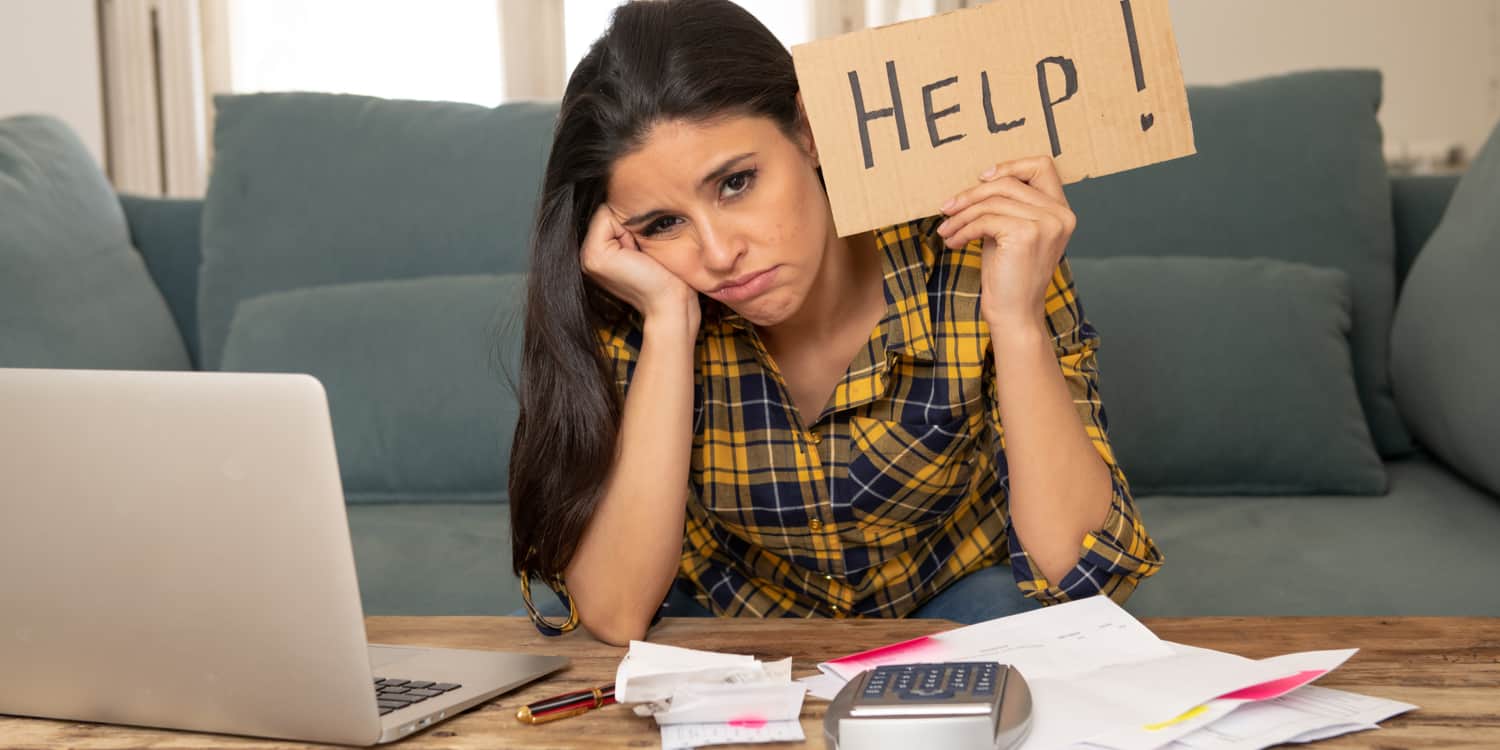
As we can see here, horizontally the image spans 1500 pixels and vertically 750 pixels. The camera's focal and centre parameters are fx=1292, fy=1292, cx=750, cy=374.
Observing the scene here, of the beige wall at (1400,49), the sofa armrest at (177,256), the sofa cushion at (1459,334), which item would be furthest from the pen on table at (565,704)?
the beige wall at (1400,49)

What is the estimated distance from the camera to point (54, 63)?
10.9 feet

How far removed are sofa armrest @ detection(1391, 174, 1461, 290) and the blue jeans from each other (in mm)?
1098

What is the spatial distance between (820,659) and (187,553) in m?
0.43

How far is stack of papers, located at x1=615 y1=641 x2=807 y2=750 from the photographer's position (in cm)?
75

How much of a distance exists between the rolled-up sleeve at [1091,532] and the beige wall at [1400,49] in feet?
7.18

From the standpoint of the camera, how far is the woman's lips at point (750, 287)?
1160 millimetres

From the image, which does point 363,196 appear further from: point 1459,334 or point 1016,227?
point 1459,334

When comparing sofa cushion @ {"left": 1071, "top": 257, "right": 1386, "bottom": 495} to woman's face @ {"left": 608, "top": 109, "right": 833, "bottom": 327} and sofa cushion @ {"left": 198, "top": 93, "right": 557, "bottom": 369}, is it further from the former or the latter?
sofa cushion @ {"left": 198, "top": 93, "right": 557, "bottom": 369}

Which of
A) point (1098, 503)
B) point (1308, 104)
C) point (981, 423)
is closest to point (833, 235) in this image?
point (981, 423)

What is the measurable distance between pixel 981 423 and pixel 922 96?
385mm

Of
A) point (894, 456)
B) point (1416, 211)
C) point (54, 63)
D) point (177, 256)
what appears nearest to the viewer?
point (894, 456)

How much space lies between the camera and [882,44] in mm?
1003

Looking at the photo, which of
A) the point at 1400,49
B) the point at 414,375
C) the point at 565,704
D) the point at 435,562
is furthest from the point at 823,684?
the point at 1400,49

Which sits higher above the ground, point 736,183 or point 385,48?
point 385,48
